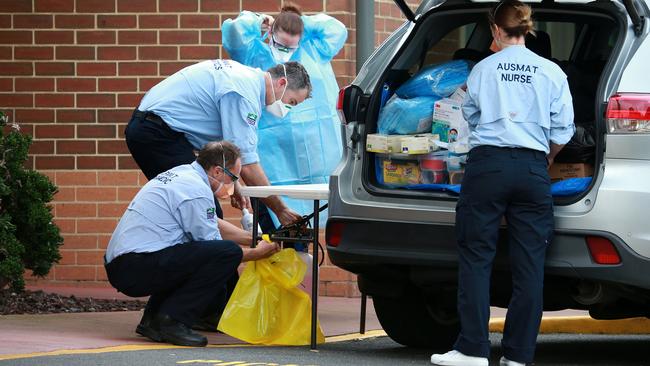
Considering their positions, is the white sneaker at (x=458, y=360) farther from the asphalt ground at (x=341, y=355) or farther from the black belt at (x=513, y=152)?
the black belt at (x=513, y=152)

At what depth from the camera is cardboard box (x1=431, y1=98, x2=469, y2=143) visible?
6.99 metres

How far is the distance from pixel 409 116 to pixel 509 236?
91 centimetres

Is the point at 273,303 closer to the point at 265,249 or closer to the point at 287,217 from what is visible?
the point at 265,249

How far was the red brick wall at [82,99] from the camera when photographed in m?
10.5

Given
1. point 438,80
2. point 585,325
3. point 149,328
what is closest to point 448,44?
point 438,80

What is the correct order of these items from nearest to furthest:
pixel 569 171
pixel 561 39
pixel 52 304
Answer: pixel 569 171, pixel 52 304, pixel 561 39

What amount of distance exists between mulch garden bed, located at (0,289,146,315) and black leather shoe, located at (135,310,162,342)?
1.31m

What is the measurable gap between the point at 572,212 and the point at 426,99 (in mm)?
1078

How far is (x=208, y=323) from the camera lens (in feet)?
26.8

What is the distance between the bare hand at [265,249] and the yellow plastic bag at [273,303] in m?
0.04

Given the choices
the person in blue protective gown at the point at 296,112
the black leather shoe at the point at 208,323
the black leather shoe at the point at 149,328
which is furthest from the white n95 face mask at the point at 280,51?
the black leather shoe at the point at 149,328

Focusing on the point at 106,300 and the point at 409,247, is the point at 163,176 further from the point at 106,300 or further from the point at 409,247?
the point at 106,300

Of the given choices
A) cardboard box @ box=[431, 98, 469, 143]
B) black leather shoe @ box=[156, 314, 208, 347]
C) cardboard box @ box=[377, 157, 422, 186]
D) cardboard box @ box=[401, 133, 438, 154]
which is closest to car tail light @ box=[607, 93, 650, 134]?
cardboard box @ box=[431, 98, 469, 143]

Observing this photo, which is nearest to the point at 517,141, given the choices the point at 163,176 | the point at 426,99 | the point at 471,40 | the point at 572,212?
the point at 572,212
